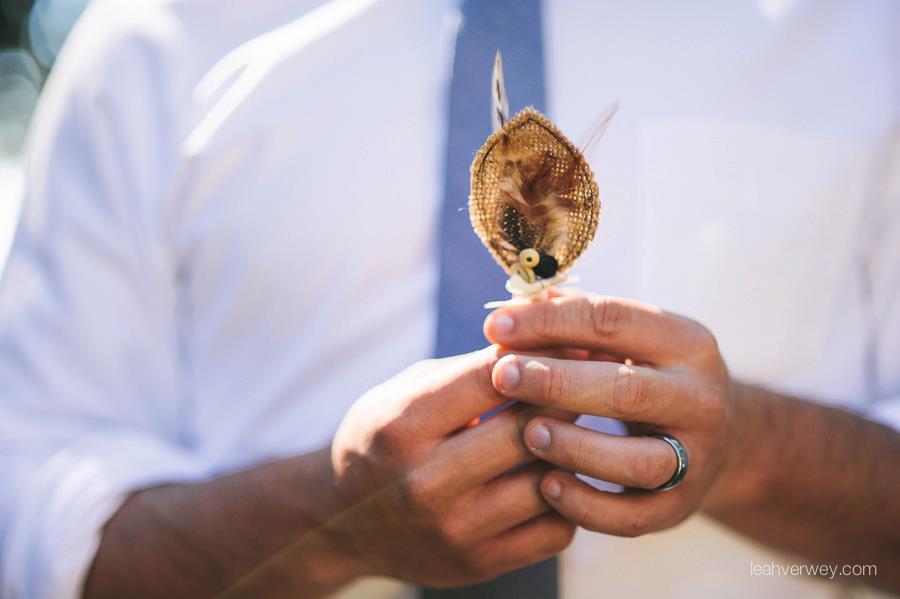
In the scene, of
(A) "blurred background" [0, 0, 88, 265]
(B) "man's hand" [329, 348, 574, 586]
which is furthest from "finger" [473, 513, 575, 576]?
(A) "blurred background" [0, 0, 88, 265]

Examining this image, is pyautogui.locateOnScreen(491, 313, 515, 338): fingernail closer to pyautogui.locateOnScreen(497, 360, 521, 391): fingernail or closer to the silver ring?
pyautogui.locateOnScreen(497, 360, 521, 391): fingernail

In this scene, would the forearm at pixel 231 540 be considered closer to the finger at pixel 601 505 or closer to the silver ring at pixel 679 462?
the finger at pixel 601 505

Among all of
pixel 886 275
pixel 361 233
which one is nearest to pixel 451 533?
pixel 361 233

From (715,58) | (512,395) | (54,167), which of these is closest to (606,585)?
(512,395)

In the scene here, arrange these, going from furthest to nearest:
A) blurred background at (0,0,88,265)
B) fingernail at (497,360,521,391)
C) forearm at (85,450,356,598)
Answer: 1. blurred background at (0,0,88,265)
2. forearm at (85,450,356,598)
3. fingernail at (497,360,521,391)

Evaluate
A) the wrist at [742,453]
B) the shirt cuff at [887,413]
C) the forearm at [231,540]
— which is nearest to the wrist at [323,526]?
the forearm at [231,540]

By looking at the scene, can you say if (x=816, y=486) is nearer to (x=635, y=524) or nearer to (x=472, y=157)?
(x=635, y=524)

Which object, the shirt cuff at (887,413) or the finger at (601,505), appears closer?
the finger at (601,505)
